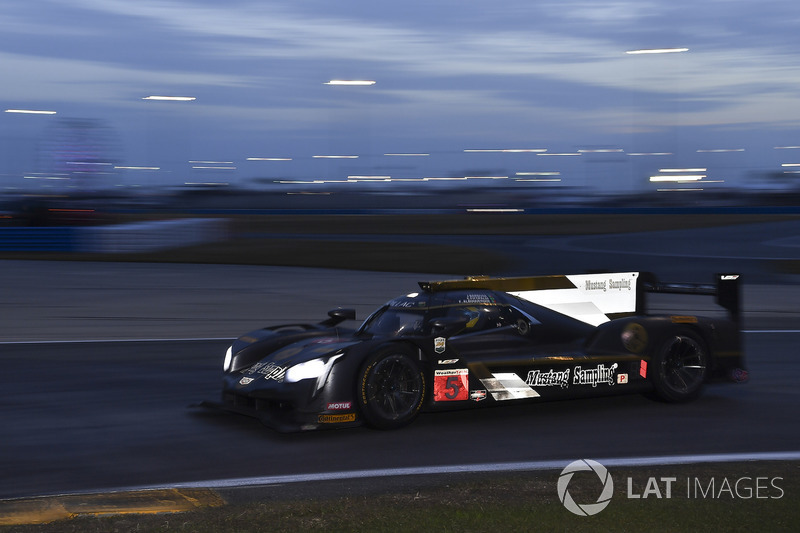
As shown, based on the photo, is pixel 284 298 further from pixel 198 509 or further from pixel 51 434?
pixel 198 509

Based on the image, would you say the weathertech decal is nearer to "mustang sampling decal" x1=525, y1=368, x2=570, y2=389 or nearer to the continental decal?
"mustang sampling decal" x1=525, y1=368, x2=570, y2=389

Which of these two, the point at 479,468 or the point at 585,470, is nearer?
the point at 585,470

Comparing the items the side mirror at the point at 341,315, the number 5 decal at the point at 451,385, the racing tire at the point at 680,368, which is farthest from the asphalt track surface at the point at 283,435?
the side mirror at the point at 341,315

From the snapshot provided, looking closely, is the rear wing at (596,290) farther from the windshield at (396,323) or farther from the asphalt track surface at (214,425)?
the asphalt track surface at (214,425)

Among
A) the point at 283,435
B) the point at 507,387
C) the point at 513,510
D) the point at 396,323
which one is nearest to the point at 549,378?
Result: the point at 507,387

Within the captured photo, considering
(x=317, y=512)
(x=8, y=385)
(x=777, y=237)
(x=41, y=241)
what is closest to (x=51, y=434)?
(x=8, y=385)

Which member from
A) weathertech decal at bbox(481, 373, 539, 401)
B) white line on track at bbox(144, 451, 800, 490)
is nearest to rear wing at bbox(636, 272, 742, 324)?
weathertech decal at bbox(481, 373, 539, 401)

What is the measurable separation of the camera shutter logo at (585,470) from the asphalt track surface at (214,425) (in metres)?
0.40

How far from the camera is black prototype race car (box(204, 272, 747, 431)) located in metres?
7.21

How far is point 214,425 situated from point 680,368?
395cm

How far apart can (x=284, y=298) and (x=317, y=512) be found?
13.2 meters

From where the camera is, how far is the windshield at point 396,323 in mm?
7859

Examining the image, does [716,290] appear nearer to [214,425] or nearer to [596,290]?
[596,290]

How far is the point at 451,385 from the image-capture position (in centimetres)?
752
